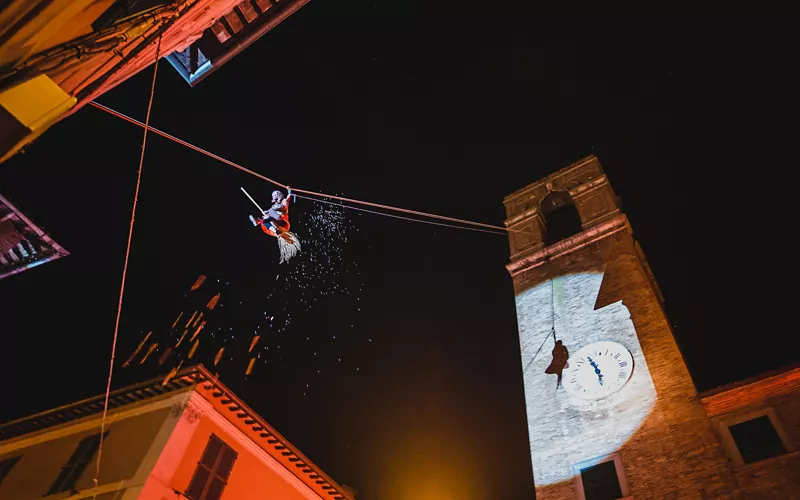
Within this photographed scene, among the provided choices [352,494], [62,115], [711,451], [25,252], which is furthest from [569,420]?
[25,252]

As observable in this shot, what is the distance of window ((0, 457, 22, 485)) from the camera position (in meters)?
13.1

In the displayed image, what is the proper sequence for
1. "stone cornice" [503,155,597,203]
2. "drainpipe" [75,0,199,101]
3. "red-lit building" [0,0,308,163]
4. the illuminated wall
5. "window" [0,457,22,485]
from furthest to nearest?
"stone cornice" [503,155,597,203] < "window" [0,457,22,485] < the illuminated wall < "drainpipe" [75,0,199,101] < "red-lit building" [0,0,308,163]

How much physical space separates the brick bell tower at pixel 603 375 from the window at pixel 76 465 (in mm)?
10115

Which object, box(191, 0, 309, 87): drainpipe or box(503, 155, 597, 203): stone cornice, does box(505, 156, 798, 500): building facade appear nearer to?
box(503, 155, 597, 203): stone cornice

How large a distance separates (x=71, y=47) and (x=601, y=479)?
10.8m

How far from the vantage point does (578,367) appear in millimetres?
11859

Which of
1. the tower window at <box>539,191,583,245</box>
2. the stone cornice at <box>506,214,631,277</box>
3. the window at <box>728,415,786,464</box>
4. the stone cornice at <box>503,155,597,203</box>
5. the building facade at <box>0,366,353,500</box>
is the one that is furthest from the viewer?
the stone cornice at <box>503,155,597,203</box>

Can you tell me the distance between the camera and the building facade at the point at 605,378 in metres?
9.61

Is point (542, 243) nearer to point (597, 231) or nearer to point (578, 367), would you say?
point (597, 231)

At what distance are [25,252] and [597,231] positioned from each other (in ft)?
48.1

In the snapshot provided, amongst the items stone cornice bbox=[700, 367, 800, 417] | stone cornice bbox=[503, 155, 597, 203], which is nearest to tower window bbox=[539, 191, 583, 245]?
stone cornice bbox=[503, 155, 597, 203]

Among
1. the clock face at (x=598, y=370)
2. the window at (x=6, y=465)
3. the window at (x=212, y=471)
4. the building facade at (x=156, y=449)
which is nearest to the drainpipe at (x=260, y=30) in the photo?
the building facade at (x=156, y=449)

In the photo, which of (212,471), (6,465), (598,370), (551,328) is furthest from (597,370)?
(6,465)

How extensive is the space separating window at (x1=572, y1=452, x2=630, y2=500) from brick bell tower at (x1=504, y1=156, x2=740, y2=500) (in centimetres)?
2
